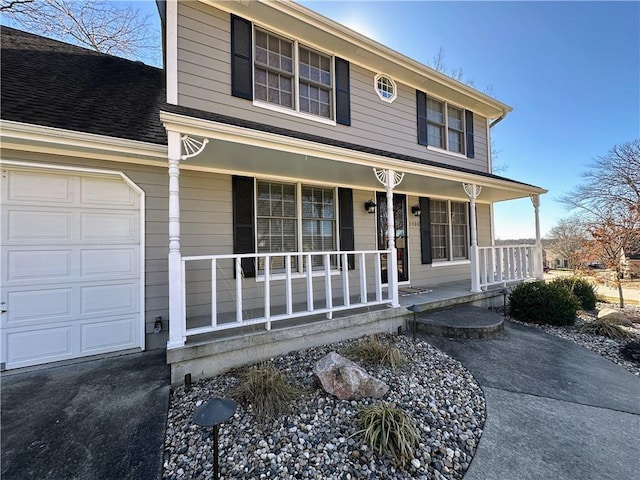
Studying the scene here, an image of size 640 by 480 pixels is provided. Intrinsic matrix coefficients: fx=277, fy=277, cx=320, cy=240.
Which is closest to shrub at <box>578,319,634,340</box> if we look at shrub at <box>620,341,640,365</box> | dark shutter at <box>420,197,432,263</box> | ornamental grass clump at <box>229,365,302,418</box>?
shrub at <box>620,341,640,365</box>

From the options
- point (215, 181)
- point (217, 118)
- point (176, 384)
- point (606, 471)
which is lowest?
point (606, 471)

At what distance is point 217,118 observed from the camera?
11.4ft

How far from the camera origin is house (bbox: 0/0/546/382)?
3.48 meters

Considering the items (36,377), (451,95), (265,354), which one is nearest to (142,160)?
(36,377)

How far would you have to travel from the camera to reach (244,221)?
15.2 feet

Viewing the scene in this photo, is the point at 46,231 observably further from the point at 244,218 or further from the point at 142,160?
the point at 244,218

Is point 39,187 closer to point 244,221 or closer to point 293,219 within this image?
point 244,221

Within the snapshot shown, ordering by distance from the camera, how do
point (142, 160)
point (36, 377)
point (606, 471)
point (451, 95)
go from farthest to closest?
1. point (451, 95)
2. point (142, 160)
3. point (36, 377)
4. point (606, 471)

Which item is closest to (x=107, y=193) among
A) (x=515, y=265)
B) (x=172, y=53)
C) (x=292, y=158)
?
(x=172, y=53)

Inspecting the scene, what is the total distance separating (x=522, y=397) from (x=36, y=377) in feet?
18.4

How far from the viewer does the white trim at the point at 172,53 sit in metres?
4.11

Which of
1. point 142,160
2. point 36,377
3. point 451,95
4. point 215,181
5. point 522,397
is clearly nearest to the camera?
point 522,397

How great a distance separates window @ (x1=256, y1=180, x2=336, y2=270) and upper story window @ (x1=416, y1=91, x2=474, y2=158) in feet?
10.5

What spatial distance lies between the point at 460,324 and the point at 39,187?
6.49 meters
